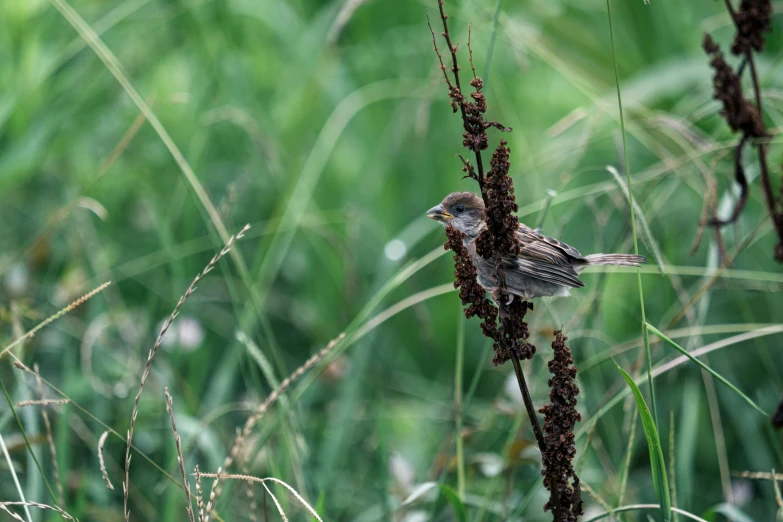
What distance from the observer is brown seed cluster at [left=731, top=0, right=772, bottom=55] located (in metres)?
1.56

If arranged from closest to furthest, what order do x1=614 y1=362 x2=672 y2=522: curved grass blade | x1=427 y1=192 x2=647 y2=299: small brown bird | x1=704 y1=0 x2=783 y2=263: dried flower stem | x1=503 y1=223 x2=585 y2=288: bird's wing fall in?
x1=614 y1=362 x2=672 y2=522: curved grass blade
x1=704 y1=0 x2=783 y2=263: dried flower stem
x1=427 y1=192 x2=647 y2=299: small brown bird
x1=503 y1=223 x2=585 y2=288: bird's wing

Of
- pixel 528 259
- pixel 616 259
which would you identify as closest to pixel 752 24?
pixel 616 259

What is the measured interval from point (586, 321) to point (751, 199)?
2.66 ft

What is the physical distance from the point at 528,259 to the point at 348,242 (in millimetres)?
1763

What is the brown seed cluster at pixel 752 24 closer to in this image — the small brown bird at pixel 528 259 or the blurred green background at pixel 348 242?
the small brown bird at pixel 528 259

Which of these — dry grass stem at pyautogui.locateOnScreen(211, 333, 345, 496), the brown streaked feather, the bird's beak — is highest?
the bird's beak

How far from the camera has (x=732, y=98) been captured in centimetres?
157

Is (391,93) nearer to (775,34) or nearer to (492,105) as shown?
(492,105)

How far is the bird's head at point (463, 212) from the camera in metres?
1.68

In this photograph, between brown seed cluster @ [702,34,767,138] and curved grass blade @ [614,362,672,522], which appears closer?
curved grass blade @ [614,362,672,522]

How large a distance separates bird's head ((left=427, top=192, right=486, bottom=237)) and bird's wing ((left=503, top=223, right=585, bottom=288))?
13 cm

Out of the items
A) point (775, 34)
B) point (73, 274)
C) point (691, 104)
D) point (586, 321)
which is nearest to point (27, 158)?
point (73, 274)

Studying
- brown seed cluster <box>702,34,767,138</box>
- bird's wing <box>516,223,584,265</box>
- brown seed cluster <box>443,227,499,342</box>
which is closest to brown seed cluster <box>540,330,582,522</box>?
brown seed cluster <box>443,227,499,342</box>

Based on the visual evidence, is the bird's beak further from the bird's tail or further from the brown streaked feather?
the bird's tail
